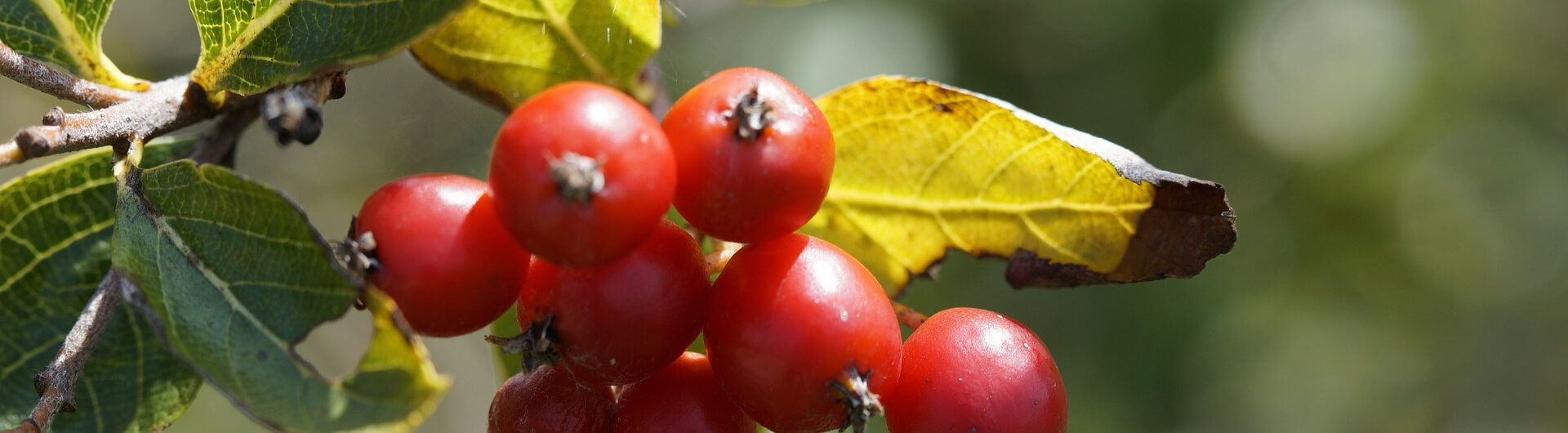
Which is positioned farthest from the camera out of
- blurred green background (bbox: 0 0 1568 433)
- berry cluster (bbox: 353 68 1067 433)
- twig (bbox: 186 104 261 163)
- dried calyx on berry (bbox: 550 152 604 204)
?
blurred green background (bbox: 0 0 1568 433)

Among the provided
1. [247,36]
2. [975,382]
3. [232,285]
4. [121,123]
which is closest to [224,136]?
[121,123]

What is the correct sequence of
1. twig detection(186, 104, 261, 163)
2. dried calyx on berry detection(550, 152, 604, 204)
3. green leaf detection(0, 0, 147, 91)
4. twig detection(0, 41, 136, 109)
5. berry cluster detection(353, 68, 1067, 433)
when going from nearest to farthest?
dried calyx on berry detection(550, 152, 604, 204), berry cluster detection(353, 68, 1067, 433), twig detection(0, 41, 136, 109), green leaf detection(0, 0, 147, 91), twig detection(186, 104, 261, 163)

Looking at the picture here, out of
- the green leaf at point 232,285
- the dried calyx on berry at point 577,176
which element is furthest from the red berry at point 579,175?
the green leaf at point 232,285

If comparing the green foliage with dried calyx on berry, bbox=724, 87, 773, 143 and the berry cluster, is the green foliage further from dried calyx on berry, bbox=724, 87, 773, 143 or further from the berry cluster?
dried calyx on berry, bbox=724, 87, 773, 143

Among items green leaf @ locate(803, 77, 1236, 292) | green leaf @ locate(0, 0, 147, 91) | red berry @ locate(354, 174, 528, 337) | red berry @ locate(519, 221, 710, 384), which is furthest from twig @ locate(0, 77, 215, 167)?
green leaf @ locate(803, 77, 1236, 292)

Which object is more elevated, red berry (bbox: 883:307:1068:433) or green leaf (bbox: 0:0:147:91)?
red berry (bbox: 883:307:1068:433)

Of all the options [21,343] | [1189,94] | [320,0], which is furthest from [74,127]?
[1189,94]
